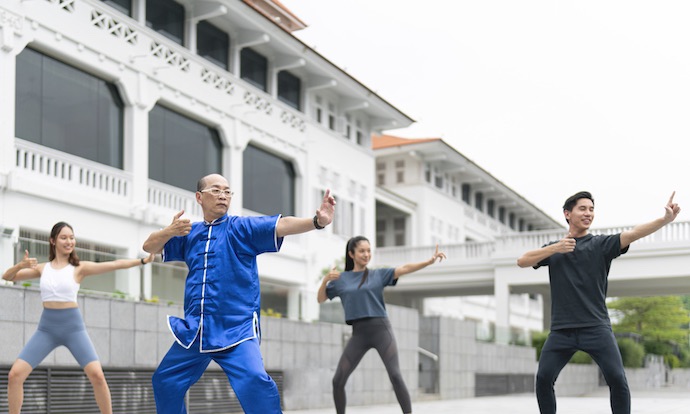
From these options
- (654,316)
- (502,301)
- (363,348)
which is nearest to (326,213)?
(363,348)

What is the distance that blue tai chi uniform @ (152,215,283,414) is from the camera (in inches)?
231

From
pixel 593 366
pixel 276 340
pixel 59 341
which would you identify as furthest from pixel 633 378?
pixel 59 341

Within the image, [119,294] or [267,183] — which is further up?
[267,183]

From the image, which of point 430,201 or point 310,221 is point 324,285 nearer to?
point 310,221

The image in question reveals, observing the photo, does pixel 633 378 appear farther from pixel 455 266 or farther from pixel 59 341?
pixel 59 341

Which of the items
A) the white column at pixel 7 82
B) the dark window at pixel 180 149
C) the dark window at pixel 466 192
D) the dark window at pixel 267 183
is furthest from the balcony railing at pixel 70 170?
the dark window at pixel 466 192

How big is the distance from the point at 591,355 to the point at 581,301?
0.42 meters

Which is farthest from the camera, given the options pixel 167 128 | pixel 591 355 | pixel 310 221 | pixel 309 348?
pixel 167 128

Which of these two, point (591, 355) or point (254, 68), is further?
point (254, 68)

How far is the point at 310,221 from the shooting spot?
223 inches

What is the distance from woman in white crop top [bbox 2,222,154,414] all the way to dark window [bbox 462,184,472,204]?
45.9 metres

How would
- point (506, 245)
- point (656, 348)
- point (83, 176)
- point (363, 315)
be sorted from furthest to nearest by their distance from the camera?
point (656, 348) → point (506, 245) → point (83, 176) → point (363, 315)

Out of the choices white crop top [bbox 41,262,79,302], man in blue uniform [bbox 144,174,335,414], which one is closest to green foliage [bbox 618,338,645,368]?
white crop top [bbox 41,262,79,302]

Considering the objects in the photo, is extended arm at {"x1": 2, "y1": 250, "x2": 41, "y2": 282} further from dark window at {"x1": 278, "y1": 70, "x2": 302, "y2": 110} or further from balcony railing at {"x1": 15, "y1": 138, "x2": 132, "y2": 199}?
dark window at {"x1": 278, "y1": 70, "x2": 302, "y2": 110}
